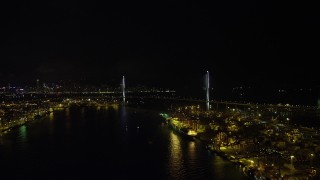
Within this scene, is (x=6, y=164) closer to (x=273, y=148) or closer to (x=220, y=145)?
(x=220, y=145)

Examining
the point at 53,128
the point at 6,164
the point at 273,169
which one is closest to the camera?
the point at 273,169

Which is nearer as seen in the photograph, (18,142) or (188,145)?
(188,145)

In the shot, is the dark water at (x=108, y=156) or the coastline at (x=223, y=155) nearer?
the coastline at (x=223, y=155)

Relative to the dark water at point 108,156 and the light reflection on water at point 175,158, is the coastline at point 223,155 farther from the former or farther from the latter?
the light reflection on water at point 175,158

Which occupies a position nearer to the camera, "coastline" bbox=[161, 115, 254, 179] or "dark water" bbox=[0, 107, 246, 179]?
"coastline" bbox=[161, 115, 254, 179]

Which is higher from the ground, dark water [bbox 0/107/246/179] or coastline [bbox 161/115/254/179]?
coastline [bbox 161/115/254/179]

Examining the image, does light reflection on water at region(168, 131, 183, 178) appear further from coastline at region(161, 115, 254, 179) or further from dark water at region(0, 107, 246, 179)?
coastline at region(161, 115, 254, 179)

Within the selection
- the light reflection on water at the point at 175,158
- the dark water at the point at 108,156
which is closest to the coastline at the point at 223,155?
the dark water at the point at 108,156

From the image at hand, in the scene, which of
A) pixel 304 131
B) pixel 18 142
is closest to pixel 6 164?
pixel 18 142

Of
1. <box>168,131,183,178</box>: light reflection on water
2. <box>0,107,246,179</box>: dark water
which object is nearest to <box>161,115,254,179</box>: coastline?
<box>0,107,246,179</box>: dark water
